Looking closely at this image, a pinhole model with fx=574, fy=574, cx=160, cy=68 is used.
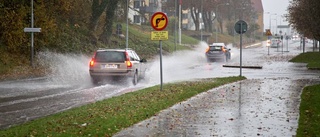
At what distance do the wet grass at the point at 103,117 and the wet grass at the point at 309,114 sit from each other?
3.22 m

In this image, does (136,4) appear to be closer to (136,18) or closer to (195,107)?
(136,18)

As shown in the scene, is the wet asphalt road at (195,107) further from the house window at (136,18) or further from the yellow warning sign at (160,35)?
the house window at (136,18)

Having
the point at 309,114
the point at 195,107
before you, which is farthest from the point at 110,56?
the point at 309,114

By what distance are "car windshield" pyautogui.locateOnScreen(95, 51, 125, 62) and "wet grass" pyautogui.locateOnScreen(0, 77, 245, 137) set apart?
19.2ft

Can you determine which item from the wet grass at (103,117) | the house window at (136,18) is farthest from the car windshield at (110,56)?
the house window at (136,18)

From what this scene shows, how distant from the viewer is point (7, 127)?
11398mm

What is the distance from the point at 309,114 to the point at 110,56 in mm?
11727

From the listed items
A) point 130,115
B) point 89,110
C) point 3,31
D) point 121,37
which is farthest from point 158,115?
point 121,37

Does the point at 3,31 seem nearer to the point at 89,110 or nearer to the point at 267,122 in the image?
the point at 89,110

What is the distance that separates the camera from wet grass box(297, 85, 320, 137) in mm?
10232

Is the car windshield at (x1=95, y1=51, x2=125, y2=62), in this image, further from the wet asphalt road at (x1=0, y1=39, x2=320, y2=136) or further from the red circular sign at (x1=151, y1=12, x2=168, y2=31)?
the red circular sign at (x1=151, y1=12, x2=168, y2=31)

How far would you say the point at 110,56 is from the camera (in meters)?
23.1

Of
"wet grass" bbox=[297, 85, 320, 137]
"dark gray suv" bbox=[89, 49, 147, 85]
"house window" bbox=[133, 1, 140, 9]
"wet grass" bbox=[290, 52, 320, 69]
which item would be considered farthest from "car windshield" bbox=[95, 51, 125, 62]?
"house window" bbox=[133, 1, 140, 9]

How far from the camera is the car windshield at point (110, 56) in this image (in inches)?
907
